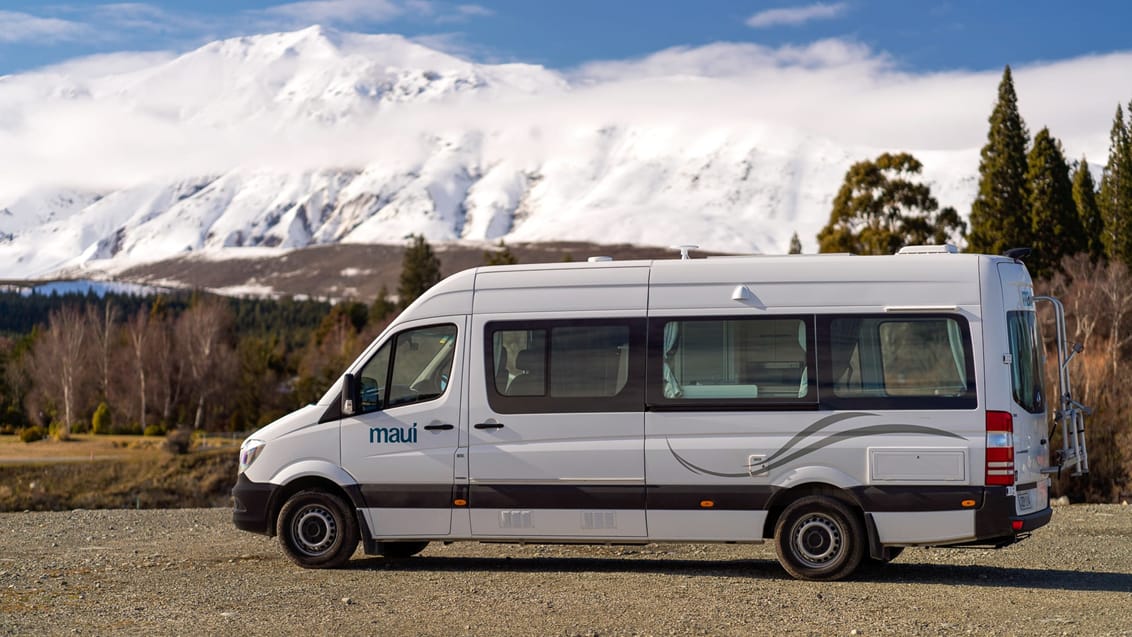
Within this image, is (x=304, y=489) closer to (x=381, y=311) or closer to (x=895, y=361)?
(x=895, y=361)

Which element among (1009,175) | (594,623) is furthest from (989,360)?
(1009,175)

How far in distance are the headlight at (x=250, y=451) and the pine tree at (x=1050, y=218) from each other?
58.0 m

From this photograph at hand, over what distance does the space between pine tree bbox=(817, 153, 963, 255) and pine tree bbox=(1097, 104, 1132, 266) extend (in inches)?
407

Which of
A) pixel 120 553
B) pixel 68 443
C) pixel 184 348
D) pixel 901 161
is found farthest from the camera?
pixel 184 348

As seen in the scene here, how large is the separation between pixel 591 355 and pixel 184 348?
103839mm

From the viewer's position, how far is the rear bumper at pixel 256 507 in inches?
512

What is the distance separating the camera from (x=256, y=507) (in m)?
13.0

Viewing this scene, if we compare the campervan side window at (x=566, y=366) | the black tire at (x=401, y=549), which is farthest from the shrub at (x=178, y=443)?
the campervan side window at (x=566, y=366)

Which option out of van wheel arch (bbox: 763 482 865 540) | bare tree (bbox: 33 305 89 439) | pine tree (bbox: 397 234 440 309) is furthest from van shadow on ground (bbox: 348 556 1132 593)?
bare tree (bbox: 33 305 89 439)

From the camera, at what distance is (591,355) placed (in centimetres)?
1236

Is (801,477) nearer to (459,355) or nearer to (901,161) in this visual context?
(459,355)

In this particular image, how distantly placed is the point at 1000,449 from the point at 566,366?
3.92 metres

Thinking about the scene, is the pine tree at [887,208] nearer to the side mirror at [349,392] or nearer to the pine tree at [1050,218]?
the pine tree at [1050,218]

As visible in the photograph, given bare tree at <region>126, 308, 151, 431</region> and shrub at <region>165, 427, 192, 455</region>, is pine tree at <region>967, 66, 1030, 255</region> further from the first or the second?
bare tree at <region>126, 308, 151, 431</region>
